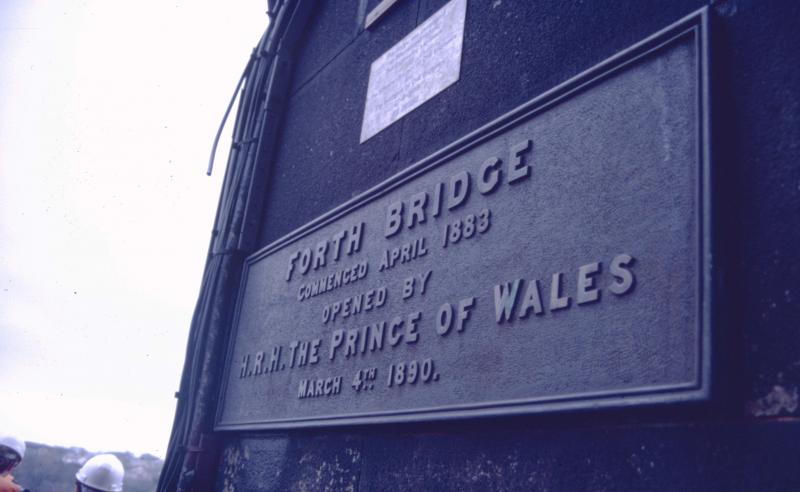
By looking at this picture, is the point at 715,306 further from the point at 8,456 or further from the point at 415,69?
the point at 8,456

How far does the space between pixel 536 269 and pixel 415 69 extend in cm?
175

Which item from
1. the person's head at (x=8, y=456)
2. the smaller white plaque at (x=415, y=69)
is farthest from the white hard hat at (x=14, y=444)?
the smaller white plaque at (x=415, y=69)

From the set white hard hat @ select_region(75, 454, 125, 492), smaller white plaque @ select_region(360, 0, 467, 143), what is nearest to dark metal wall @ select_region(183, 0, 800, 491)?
smaller white plaque @ select_region(360, 0, 467, 143)

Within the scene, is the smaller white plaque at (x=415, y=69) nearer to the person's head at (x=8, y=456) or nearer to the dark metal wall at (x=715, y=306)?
the dark metal wall at (x=715, y=306)

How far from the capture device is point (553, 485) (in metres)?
2.31

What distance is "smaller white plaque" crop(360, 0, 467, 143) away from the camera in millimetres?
3676

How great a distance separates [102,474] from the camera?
510 centimetres

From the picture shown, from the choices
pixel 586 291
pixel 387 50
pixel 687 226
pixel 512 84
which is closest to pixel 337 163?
pixel 387 50

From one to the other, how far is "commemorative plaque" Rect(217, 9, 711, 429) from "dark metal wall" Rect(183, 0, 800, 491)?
0.08 meters

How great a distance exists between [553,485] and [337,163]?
2501mm

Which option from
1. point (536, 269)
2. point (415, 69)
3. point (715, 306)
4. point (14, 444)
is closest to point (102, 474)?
point (14, 444)

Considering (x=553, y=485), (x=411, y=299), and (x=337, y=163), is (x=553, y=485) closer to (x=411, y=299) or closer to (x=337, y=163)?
(x=411, y=299)

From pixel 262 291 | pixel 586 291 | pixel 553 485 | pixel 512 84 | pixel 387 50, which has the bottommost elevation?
pixel 553 485

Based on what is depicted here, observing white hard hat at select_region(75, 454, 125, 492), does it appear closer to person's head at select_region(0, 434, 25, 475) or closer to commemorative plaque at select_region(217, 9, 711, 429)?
person's head at select_region(0, 434, 25, 475)
